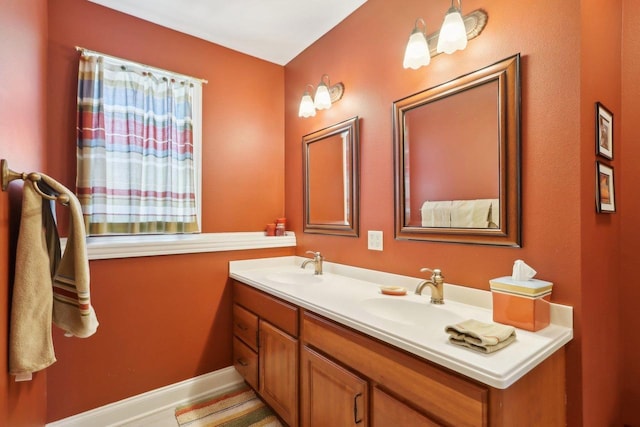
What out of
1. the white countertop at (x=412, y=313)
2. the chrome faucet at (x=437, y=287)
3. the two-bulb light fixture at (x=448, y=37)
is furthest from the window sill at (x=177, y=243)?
the two-bulb light fixture at (x=448, y=37)

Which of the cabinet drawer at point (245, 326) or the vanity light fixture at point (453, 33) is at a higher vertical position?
the vanity light fixture at point (453, 33)

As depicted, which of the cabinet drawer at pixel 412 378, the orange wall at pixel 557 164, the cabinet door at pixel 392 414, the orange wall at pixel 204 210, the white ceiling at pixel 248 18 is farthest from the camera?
the white ceiling at pixel 248 18

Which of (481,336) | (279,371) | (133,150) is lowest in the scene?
(279,371)

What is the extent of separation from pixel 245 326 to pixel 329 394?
0.88 m

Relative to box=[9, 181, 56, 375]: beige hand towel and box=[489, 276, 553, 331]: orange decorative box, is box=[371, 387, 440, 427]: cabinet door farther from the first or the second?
box=[9, 181, 56, 375]: beige hand towel

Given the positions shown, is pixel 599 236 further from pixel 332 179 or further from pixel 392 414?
pixel 332 179

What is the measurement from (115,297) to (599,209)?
2.40 meters

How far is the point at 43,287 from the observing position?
100cm

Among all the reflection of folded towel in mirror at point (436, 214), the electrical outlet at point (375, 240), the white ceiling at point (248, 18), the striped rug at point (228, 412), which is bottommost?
the striped rug at point (228, 412)

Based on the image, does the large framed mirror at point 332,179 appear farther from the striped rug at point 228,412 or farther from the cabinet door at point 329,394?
the striped rug at point 228,412

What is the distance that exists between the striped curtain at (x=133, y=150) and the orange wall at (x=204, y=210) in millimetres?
116

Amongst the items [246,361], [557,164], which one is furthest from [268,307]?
[557,164]

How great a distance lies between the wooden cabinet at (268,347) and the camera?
153cm

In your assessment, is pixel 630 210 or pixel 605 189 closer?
pixel 605 189
